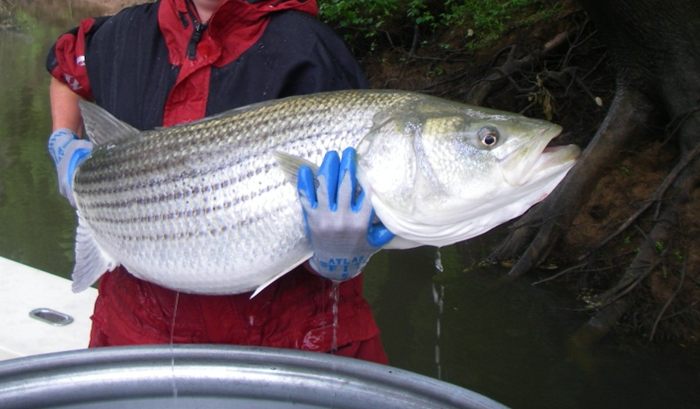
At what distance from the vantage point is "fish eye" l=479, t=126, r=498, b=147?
1.74 metres

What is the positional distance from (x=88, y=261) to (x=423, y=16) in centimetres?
729

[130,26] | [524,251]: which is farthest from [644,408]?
[130,26]

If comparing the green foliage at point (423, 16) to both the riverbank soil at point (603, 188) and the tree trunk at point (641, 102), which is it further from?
the tree trunk at point (641, 102)

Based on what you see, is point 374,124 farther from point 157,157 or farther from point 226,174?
point 157,157

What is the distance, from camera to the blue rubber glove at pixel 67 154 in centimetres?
233

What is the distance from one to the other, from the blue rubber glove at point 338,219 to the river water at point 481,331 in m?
2.66

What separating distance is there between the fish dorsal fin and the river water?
112 inches

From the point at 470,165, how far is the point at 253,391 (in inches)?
27.7

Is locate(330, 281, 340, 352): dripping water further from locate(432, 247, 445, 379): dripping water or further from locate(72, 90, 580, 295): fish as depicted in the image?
locate(432, 247, 445, 379): dripping water

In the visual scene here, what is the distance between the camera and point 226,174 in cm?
195

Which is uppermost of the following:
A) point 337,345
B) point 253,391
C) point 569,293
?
point 253,391

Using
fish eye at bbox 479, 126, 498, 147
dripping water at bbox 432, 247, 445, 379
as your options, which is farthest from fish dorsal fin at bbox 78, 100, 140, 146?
dripping water at bbox 432, 247, 445, 379

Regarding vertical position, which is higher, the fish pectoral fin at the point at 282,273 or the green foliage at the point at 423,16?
the fish pectoral fin at the point at 282,273

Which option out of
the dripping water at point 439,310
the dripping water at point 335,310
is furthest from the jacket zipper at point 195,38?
the dripping water at point 439,310
